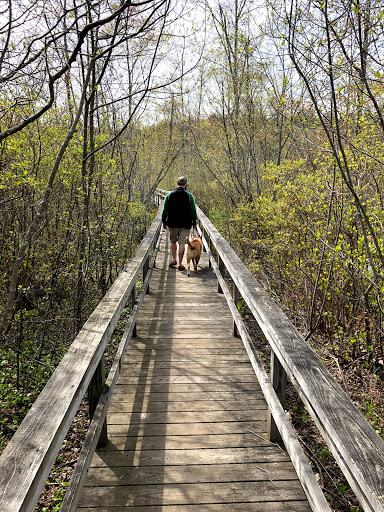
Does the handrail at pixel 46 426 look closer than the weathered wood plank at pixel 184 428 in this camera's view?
Yes

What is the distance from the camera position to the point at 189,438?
110 inches

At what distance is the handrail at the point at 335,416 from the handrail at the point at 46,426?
108 cm

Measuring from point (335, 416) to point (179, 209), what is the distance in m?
5.86

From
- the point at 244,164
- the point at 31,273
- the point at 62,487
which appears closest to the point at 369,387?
the point at 62,487

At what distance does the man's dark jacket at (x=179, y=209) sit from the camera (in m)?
7.09

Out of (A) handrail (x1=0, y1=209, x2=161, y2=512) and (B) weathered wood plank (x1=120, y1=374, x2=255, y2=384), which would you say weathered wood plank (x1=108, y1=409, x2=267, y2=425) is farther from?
(A) handrail (x1=0, y1=209, x2=161, y2=512)

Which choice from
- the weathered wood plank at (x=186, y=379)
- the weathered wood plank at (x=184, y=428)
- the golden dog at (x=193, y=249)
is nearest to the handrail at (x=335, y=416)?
the weathered wood plank at (x=184, y=428)

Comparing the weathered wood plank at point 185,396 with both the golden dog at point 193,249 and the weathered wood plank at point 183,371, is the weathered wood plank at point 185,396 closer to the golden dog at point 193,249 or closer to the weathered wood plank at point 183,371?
the weathered wood plank at point 183,371

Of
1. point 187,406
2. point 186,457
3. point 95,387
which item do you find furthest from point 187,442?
point 95,387

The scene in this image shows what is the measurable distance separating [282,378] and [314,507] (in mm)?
863

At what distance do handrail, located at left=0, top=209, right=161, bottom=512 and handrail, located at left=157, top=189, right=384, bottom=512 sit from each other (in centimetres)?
108

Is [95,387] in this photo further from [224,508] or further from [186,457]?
[224,508]

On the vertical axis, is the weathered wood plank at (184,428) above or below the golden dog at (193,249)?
below

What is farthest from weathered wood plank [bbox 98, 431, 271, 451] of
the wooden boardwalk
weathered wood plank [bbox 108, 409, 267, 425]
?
weathered wood plank [bbox 108, 409, 267, 425]
